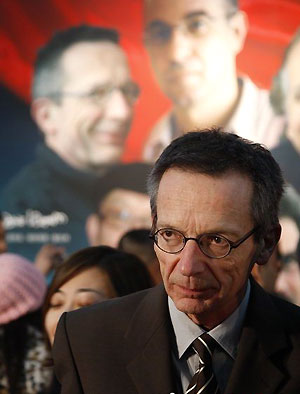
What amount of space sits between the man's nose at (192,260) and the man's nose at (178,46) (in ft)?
18.1

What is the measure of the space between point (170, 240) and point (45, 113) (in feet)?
18.0

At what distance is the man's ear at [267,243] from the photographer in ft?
6.26

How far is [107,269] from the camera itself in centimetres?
305

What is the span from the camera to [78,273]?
3.03m

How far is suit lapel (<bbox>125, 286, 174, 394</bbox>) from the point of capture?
1.87 meters

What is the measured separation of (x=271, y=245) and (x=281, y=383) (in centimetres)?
29

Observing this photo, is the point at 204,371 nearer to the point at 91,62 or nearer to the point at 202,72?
the point at 202,72

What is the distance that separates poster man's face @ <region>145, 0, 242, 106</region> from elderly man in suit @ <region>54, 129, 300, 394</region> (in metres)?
5.22

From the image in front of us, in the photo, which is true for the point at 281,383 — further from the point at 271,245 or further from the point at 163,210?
the point at 163,210

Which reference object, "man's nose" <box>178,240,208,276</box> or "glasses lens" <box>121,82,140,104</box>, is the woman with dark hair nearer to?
"man's nose" <box>178,240,208,276</box>

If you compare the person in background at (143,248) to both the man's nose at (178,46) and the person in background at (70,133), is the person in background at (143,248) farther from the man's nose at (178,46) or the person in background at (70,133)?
the man's nose at (178,46)

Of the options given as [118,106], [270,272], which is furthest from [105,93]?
[270,272]

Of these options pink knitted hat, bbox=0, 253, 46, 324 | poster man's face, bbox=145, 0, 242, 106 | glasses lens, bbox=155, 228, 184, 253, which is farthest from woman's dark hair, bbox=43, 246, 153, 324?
poster man's face, bbox=145, 0, 242, 106

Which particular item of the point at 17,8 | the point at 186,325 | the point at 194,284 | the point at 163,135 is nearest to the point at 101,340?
the point at 186,325
